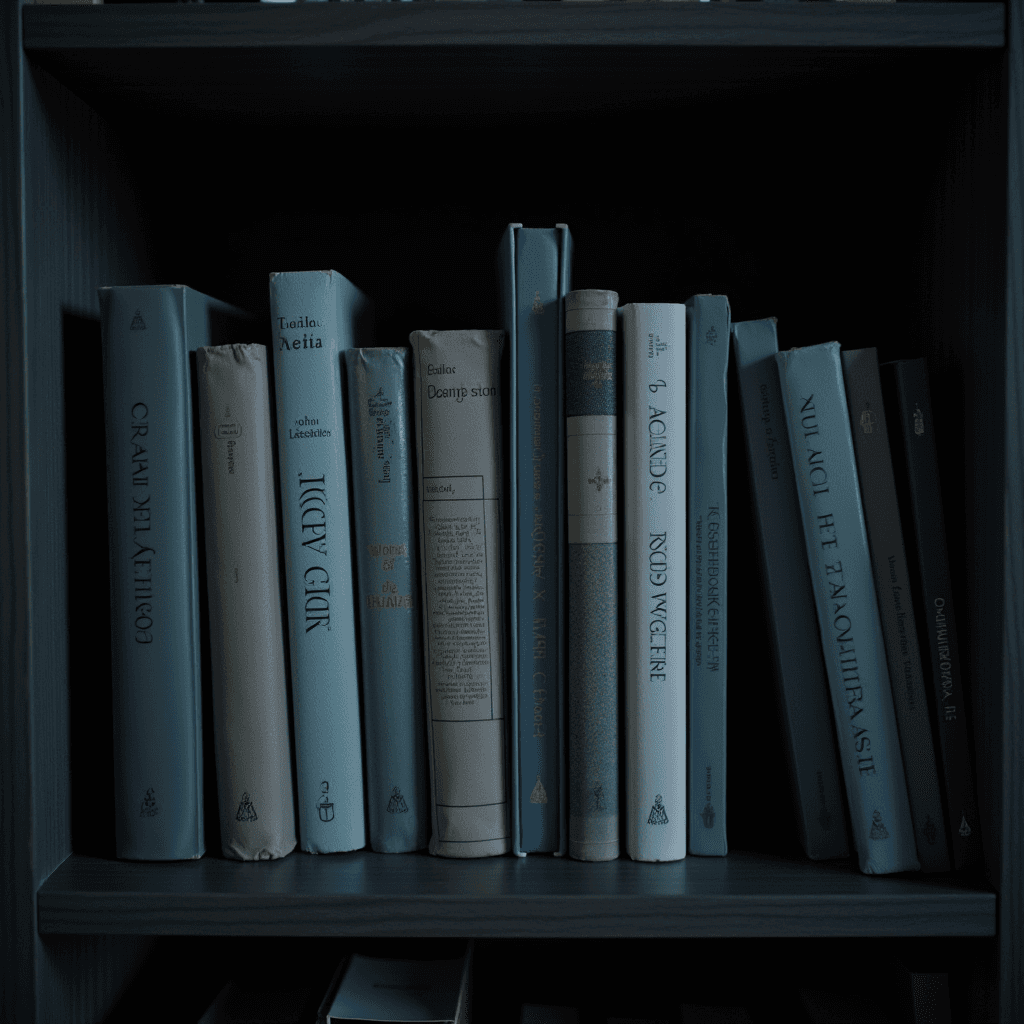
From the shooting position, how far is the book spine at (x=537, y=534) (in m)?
0.57

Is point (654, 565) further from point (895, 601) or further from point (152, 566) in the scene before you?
point (152, 566)

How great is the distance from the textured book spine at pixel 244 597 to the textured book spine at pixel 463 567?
0.11 metres

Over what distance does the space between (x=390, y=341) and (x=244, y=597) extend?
0.28 m

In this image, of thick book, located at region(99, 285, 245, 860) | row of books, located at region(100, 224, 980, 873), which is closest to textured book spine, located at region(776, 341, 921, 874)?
row of books, located at region(100, 224, 980, 873)

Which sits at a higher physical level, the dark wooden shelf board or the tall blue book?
the tall blue book

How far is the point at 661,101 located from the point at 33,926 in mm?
712

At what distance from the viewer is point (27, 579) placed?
0.53 m

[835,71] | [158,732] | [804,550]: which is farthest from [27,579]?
[835,71]

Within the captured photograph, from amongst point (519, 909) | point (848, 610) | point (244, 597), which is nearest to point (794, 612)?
point (848, 610)

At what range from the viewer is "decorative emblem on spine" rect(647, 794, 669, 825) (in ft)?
1.86

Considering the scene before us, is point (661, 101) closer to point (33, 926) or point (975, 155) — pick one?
point (975, 155)

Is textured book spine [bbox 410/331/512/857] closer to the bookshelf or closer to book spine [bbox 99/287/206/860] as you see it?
the bookshelf

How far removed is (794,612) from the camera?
0.58m

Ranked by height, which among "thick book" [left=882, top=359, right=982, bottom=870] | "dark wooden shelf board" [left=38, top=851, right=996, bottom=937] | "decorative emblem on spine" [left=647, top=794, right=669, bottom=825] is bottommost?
"dark wooden shelf board" [left=38, top=851, right=996, bottom=937]
